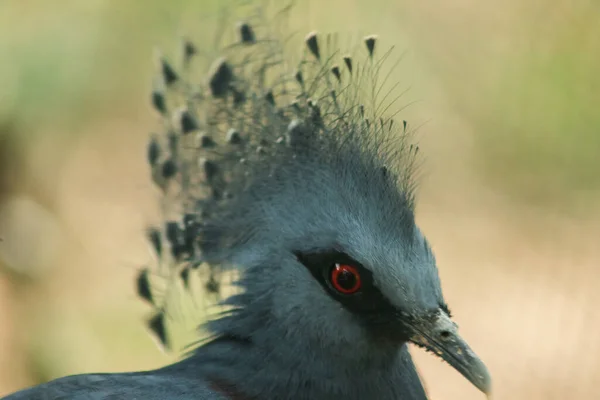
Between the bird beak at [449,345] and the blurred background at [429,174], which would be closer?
the bird beak at [449,345]

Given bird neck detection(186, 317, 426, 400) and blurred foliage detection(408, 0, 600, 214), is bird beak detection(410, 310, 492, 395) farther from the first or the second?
blurred foliage detection(408, 0, 600, 214)

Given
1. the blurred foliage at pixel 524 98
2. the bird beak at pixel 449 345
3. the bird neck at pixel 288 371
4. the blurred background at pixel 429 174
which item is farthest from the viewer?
the blurred foliage at pixel 524 98

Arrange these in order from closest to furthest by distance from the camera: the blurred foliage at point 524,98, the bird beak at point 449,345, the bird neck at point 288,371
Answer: the bird beak at point 449,345 < the bird neck at point 288,371 < the blurred foliage at point 524,98

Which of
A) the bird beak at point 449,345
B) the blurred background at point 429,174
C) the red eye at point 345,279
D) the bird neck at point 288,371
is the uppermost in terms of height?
the blurred background at point 429,174

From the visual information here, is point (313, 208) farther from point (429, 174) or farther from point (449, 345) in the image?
point (429, 174)

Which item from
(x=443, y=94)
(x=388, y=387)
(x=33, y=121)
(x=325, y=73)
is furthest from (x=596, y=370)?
(x=33, y=121)

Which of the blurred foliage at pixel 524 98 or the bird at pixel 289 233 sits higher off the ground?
the blurred foliage at pixel 524 98

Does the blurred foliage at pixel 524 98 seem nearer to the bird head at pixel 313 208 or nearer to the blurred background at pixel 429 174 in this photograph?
the blurred background at pixel 429 174

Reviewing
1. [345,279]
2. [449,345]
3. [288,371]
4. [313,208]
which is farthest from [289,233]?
[449,345]

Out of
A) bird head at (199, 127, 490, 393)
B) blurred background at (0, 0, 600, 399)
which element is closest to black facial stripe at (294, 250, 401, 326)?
bird head at (199, 127, 490, 393)

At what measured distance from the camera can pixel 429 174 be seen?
104 inches

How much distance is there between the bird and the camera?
5.61 ft

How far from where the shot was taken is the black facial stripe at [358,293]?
169cm

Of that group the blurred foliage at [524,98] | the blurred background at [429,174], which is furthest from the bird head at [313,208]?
the blurred foliage at [524,98]
